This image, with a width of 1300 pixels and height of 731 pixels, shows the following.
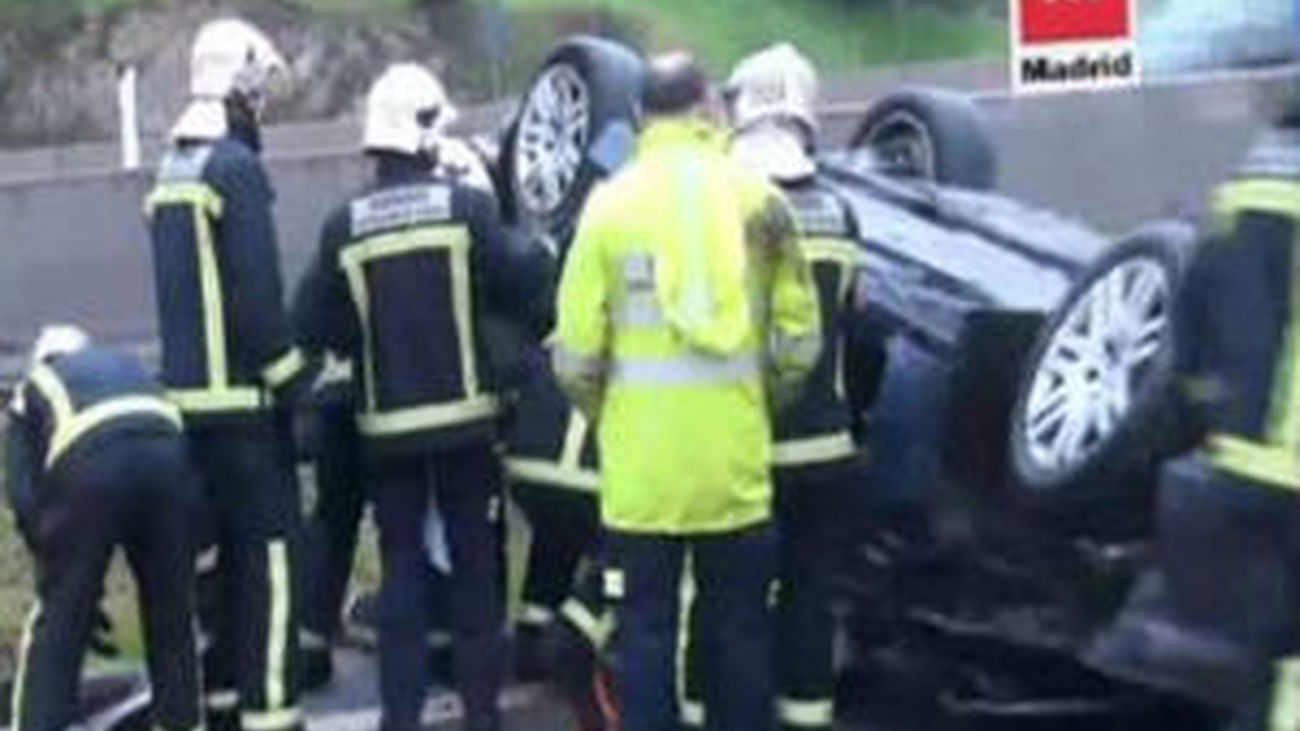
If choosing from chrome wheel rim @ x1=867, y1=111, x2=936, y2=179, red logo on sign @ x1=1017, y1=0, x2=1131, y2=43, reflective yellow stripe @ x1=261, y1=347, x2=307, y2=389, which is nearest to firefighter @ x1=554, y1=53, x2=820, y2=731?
reflective yellow stripe @ x1=261, y1=347, x2=307, y2=389

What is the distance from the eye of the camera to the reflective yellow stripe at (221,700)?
364 inches

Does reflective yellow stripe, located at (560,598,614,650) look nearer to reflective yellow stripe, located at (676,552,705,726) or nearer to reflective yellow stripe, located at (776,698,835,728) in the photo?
reflective yellow stripe, located at (776,698,835,728)

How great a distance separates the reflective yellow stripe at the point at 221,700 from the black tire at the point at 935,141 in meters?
2.60

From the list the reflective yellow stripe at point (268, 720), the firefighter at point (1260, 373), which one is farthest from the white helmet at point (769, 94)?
the firefighter at point (1260, 373)

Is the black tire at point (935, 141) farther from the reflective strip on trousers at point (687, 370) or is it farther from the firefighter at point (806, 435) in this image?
the reflective strip on trousers at point (687, 370)

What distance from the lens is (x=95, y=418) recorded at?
8.41 meters

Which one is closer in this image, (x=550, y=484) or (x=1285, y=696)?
(x=1285, y=696)

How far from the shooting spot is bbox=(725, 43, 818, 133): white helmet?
8.73 meters

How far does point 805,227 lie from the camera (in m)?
8.62

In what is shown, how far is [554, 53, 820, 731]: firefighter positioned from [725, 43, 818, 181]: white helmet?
54cm

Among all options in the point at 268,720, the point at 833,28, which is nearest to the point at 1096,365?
the point at 268,720

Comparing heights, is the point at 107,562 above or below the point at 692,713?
above

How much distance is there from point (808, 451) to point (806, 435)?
0.13 ft

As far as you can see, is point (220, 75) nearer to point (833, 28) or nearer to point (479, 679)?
point (479, 679)
